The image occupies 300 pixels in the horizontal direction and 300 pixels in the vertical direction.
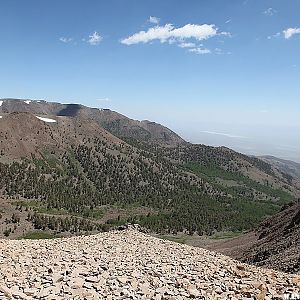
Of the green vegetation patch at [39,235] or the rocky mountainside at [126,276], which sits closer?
the rocky mountainside at [126,276]

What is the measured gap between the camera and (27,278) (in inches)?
789

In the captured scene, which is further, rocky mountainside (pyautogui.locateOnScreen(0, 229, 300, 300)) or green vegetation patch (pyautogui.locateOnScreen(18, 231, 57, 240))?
green vegetation patch (pyautogui.locateOnScreen(18, 231, 57, 240))

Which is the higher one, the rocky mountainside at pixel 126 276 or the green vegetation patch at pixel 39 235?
the rocky mountainside at pixel 126 276

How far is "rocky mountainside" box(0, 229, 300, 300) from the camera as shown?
699 inches

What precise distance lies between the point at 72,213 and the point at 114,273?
181381 mm

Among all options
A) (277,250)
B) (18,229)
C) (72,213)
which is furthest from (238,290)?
(72,213)

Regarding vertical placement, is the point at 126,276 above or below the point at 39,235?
above

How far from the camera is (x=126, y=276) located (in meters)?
20.2

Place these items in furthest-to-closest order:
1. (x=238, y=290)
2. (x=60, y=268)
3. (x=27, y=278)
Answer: (x=60, y=268), (x=27, y=278), (x=238, y=290)

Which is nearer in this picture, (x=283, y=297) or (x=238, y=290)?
(x=283, y=297)

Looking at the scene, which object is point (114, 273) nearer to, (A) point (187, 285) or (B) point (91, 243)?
(A) point (187, 285)

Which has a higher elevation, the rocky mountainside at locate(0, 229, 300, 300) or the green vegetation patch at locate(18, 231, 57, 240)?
the rocky mountainside at locate(0, 229, 300, 300)

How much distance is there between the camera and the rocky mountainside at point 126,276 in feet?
58.2

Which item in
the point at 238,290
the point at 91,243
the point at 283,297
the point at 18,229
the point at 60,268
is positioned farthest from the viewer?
A: the point at 18,229
